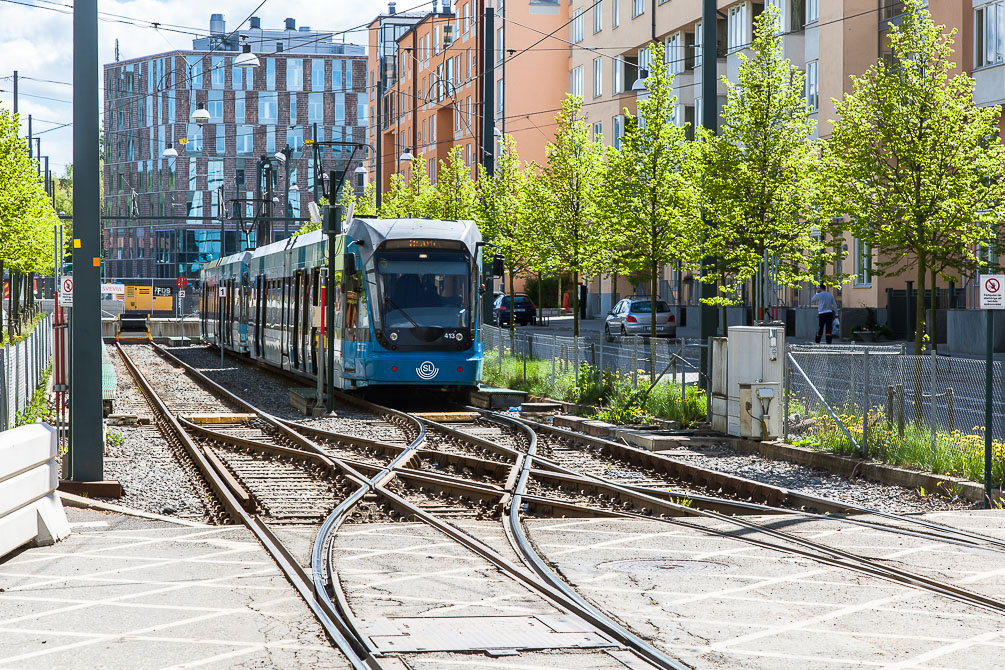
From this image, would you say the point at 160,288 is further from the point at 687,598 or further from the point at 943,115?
the point at 687,598

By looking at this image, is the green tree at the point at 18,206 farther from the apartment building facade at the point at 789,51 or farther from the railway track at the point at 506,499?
the railway track at the point at 506,499

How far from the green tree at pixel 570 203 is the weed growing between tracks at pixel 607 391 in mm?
4447

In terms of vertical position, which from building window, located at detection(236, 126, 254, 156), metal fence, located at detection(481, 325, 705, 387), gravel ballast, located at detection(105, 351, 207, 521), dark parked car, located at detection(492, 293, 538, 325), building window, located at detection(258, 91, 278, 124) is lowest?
gravel ballast, located at detection(105, 351, 207, 521)

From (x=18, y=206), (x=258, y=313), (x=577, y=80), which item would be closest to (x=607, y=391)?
(x=258, y=313)

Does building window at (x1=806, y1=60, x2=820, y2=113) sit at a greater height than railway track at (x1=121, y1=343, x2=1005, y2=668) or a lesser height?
greater

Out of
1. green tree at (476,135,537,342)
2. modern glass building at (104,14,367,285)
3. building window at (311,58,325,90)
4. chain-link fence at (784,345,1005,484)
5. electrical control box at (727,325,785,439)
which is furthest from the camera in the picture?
building window at (311,58,325,90)

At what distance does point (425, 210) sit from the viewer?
1818 inches

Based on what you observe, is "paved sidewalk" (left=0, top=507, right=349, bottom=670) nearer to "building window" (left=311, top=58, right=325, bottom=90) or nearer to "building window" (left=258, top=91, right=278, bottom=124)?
"building window" (left=258, top=91, right=278, bottom=124)

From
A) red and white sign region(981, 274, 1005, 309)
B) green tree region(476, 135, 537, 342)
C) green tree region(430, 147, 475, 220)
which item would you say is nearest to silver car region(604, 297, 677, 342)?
green tree region(476, 135, 537, 342)

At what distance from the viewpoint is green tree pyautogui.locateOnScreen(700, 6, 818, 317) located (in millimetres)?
23688

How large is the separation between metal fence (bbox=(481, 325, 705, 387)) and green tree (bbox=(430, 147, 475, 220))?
14.9 meters

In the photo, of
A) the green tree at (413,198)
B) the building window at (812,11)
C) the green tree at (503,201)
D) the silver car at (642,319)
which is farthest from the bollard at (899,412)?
the green tree at (413,198)

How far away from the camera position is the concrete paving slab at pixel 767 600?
6492mm

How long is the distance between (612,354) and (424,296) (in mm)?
3525
